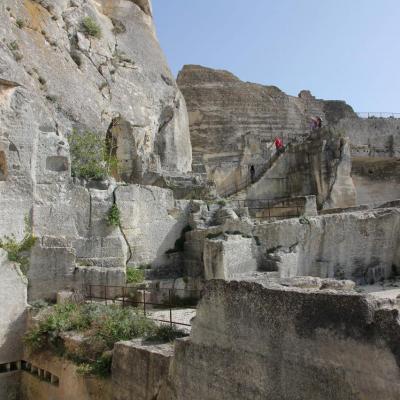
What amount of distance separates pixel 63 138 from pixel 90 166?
91cm

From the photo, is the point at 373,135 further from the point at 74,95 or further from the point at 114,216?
the point at 114,216

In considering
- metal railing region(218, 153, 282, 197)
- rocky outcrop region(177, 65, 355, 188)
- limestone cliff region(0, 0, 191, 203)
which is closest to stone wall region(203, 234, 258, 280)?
limestone cliff region(0, 0, 191, 203)

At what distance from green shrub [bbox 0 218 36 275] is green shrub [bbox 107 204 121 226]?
176 cm

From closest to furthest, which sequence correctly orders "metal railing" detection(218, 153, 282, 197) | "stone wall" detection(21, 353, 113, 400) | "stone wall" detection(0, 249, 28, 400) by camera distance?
"stone wall" detection(21, 353, 113, 400) → "stone wall" detection(0, 249, 28, 400) → "metal railing" detection(218, 153, 282, 197)

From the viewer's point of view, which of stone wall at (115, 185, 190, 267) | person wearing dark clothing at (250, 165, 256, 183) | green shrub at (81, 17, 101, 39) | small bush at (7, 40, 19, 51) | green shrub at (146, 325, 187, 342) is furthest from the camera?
person wearing dark clothing at (250, 165, 256, 183)

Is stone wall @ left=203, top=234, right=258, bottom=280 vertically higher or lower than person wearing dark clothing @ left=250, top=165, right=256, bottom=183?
lower

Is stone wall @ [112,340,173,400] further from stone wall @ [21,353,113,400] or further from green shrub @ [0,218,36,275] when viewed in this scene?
green shrub @ [0,218,36,275]

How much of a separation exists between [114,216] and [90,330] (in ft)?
12.4

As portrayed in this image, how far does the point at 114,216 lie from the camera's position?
11.1 metres

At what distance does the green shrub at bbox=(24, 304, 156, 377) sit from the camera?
7.20 meters

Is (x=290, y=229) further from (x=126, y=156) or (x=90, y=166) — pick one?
(x=126, y=156)

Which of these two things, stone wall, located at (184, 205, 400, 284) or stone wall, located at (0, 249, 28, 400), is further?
stone wall, located at (184, 205, 400, 284)

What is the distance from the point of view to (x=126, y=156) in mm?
15133

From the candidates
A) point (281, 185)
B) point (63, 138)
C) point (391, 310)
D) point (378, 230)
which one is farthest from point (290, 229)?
point (281, 185)
